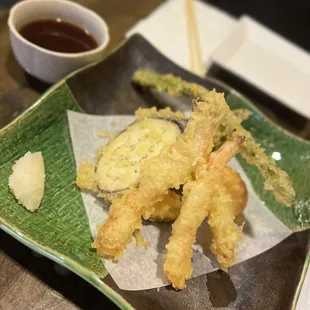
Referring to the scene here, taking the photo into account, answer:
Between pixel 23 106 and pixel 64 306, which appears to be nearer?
pixel 64 306

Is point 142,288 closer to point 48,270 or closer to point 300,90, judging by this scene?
point 48,270

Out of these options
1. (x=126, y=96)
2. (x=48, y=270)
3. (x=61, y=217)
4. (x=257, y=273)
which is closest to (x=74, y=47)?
(x=126, y=96)

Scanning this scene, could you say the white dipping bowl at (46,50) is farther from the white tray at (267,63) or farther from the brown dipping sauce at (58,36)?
the white tray at (267,63)

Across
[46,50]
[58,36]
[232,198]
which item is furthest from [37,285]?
[58,36]

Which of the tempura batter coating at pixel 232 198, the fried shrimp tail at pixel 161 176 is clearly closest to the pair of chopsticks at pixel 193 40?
the tempura batter coating at pixel 232 198

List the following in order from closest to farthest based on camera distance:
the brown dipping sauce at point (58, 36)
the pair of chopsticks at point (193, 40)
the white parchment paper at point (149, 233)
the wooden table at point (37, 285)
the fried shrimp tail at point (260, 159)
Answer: the wooden table at point (37, 285) → the white parchment paper at point (149, 233) → the fried shrimp tail at point (260, 159) → the brown dipping sauce at point (58, 36) → the pair of chopsticks at point (193, 40)

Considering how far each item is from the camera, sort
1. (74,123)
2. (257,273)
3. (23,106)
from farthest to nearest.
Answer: (23,106), (74,123), (257,273)
